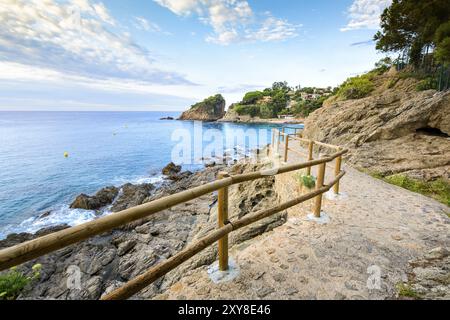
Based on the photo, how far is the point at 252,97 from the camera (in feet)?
309

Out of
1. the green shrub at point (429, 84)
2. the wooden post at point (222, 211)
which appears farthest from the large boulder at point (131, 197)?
the green shrub at point (429, 84)

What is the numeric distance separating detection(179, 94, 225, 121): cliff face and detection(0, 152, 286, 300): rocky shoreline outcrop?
89.5 metres

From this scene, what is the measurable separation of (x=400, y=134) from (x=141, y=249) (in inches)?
482

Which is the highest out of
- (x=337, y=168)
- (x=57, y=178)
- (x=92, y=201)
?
(x=337, y=168)

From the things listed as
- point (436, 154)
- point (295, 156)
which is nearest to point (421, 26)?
point (436, 154)

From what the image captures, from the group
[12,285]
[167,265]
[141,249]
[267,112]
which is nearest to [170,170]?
[141,249]

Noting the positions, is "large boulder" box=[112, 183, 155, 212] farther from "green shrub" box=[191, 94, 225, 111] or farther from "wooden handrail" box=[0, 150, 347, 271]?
"green shrub" box=[191, 94, 225, 111]

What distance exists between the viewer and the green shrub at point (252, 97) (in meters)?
93.1

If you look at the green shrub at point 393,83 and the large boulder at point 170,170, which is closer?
the green shrub at point 393,83

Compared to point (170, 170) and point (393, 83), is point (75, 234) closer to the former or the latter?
point (170, 170)

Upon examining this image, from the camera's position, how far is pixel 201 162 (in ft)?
80.2

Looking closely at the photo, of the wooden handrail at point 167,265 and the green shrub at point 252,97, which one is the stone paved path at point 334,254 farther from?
the green shrub at point 252,97

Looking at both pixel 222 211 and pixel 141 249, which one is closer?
pixel 222 211
